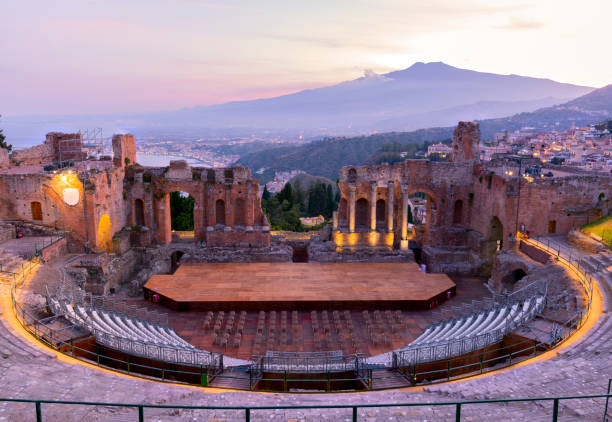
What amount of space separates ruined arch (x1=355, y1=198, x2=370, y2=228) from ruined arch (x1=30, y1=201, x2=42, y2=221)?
2021 centimetres

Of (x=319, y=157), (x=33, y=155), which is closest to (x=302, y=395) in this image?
(x=33, y=155)

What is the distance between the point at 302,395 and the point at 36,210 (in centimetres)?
2179

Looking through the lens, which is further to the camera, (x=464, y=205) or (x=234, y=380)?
(x=464, y=205)

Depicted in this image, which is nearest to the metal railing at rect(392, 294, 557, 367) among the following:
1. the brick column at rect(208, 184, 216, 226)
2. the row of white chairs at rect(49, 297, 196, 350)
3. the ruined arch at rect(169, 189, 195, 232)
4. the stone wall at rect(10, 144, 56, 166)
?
the row of white chairs at rect(49, 297, 196, 350)

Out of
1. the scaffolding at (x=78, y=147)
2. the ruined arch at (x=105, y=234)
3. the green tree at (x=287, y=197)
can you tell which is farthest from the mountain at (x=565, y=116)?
the ruined arch at (x=105, y=234)

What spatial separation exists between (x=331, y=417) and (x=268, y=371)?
229 inches

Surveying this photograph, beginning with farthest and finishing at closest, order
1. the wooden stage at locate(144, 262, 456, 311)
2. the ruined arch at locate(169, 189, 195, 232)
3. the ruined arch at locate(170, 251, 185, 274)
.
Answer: the ruined arch at locate(169, 189, 195, 232) → the ruined arch at locate(170, 251, 185, 274) → the wooden stage at locate(144, 262, 456, 311)

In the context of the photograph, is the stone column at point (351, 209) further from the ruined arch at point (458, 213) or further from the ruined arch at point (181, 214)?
the ruined arch at point (181, 214)

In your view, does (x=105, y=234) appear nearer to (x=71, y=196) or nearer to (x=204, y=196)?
(x=71, y=196)

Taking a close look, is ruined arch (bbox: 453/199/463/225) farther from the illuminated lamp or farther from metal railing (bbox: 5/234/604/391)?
the illuminated lamp

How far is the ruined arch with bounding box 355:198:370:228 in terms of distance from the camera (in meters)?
32.3

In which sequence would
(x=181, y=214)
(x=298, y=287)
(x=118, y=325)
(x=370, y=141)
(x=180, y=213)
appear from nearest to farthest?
(x=118, y=325)
(x=298, y=287)
(x=181, y=214)
(x=180, y=213)
(x=370, y=141)

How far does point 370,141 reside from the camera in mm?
124938

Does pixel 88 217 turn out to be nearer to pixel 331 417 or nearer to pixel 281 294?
pixel 281 294
